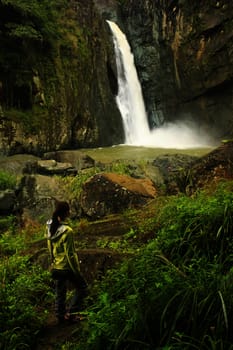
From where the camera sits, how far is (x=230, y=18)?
22.8m

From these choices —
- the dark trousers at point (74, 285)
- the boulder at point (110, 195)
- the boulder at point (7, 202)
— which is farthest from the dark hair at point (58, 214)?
the boulder at point (7, 202)

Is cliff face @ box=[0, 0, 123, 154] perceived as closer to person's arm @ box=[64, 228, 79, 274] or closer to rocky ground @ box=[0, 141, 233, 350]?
rocky ground @ box=[0, 141, 233, 350]

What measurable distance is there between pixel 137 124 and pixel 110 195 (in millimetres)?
16003

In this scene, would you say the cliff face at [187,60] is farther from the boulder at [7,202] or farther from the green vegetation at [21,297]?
the green vegetation at [21,297]

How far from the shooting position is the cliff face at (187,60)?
23.4 m

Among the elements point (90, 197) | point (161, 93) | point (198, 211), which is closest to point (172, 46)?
point (161, 93)

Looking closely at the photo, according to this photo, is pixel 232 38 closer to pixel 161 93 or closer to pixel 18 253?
pixel 161 93

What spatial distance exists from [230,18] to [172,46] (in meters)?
4.01

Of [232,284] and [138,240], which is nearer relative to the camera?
[232,284]

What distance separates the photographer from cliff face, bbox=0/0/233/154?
17.7 m

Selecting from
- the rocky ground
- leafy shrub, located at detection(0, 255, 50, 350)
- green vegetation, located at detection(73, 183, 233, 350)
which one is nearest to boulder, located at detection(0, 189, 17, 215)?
the rocky ground

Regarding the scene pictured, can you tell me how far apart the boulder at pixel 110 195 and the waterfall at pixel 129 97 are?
1392cm

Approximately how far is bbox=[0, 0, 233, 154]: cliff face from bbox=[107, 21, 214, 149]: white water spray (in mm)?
580

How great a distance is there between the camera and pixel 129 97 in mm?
25797
